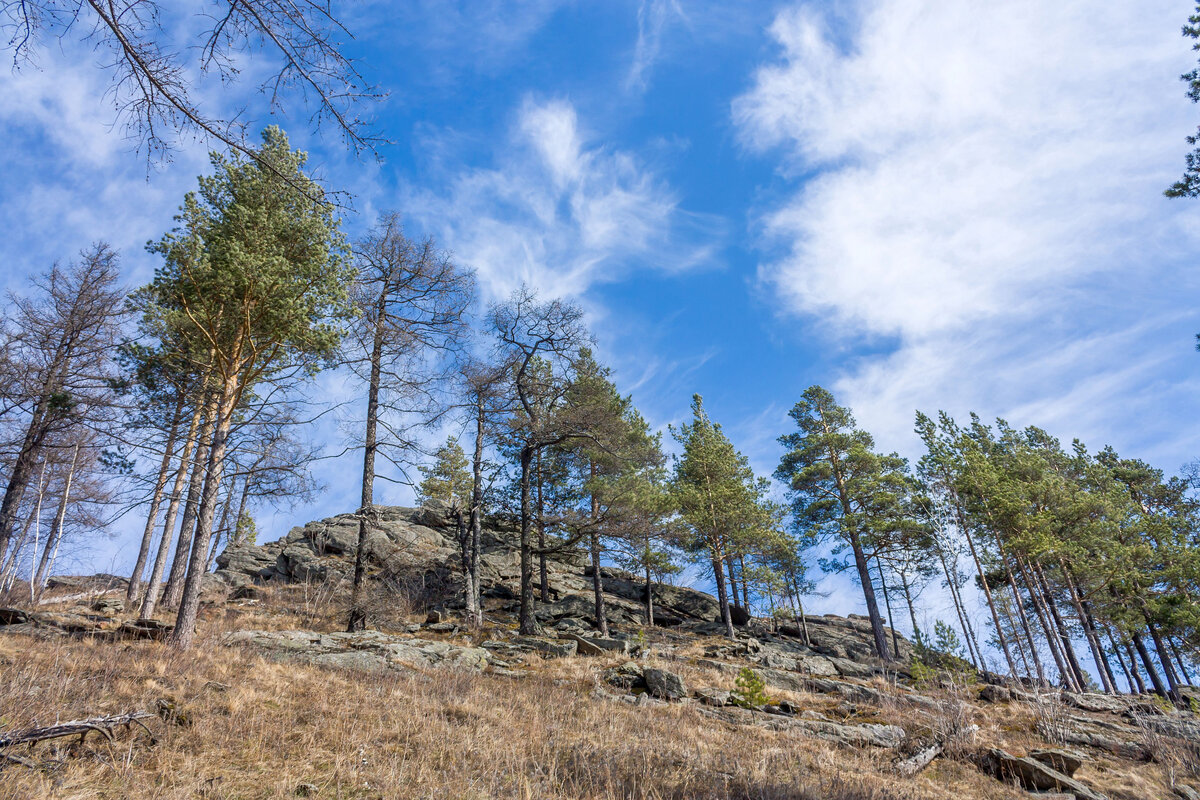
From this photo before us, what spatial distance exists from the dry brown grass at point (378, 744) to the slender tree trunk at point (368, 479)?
16.0ft

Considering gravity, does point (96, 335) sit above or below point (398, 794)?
above

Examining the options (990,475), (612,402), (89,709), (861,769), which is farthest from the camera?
(612,402)

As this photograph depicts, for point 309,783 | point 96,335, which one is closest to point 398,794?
point 309,783

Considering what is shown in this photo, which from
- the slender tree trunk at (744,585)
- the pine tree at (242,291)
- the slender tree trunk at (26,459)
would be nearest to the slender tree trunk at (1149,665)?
the slender tree trunk at (744,585)

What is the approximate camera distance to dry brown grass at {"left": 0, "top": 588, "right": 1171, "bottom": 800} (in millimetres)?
4262

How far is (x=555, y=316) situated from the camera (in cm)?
1833

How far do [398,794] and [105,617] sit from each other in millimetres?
13917

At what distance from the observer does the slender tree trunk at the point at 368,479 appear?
1363 cm

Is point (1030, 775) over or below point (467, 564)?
below

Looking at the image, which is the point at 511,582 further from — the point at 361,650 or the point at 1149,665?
the point at 1149,665

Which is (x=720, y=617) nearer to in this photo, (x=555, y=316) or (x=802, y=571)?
(x=802, y=571)

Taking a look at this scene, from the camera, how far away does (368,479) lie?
1445 centimetres

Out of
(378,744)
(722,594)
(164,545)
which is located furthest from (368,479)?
(722,594)

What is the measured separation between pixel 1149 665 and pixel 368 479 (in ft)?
106
